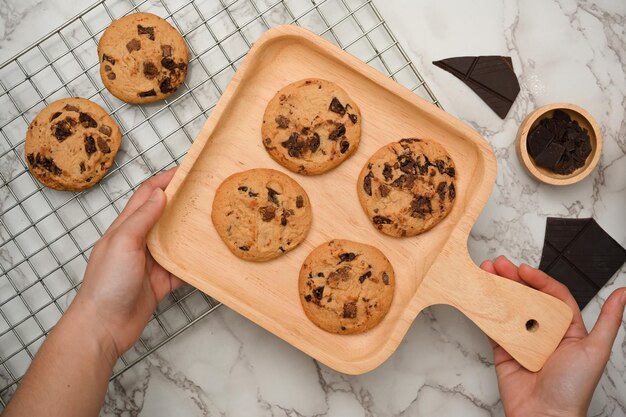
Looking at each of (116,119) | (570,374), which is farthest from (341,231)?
(116,119)

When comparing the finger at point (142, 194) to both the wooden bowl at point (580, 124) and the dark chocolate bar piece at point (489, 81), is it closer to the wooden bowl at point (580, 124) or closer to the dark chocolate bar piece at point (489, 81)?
the dark chocolate bar piece at point (489, 81)

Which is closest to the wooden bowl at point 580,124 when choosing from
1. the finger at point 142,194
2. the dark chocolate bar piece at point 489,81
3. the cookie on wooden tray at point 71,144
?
the dark chocolate bar piece at point 489,81

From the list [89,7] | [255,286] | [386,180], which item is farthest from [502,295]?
[89,7]

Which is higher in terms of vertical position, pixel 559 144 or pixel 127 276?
pixel 127 276

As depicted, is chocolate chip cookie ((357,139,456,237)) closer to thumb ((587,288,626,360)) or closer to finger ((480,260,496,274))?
finger ((480,260,496,274))

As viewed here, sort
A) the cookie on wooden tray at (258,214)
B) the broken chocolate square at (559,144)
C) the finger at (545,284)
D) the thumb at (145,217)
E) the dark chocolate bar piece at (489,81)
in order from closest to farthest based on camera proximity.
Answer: the thumb at (145,217) < the cookie on wooden tray at (258,214) < the finger at (545,284) < the broken chocolate square at (559,144) < the dark chocolate bar piece at (489,81)

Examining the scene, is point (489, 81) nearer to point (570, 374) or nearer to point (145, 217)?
point (570, 374)

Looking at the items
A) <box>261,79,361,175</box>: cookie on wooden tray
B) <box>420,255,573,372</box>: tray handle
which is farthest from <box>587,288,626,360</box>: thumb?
<box>261,79,361,175</box>: cookie on wooden tray
